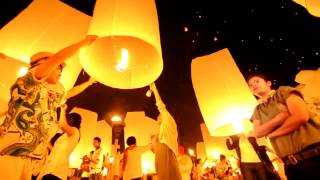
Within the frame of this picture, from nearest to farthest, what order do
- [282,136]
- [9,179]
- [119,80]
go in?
[9,179], [282,136], [119,80]

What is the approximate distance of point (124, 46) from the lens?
2.73m

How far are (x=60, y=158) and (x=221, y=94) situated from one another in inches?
74.4

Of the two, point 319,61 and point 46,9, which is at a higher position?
point 319,61

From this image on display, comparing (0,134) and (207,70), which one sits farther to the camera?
(207,70)

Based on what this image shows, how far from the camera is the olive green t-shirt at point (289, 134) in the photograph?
208cm

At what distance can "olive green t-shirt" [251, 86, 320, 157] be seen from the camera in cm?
208

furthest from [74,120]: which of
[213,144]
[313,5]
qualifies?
[213,144]

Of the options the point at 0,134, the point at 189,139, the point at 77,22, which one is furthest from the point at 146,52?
the point at 189,139

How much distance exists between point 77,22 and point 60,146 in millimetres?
1383

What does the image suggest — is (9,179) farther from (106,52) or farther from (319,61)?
(319,61)

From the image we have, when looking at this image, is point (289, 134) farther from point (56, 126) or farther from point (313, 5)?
point (56, 126)

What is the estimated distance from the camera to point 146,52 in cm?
272

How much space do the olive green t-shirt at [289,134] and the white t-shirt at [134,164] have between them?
11.0ft

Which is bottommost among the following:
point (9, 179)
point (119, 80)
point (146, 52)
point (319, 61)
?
point (9, 179)
